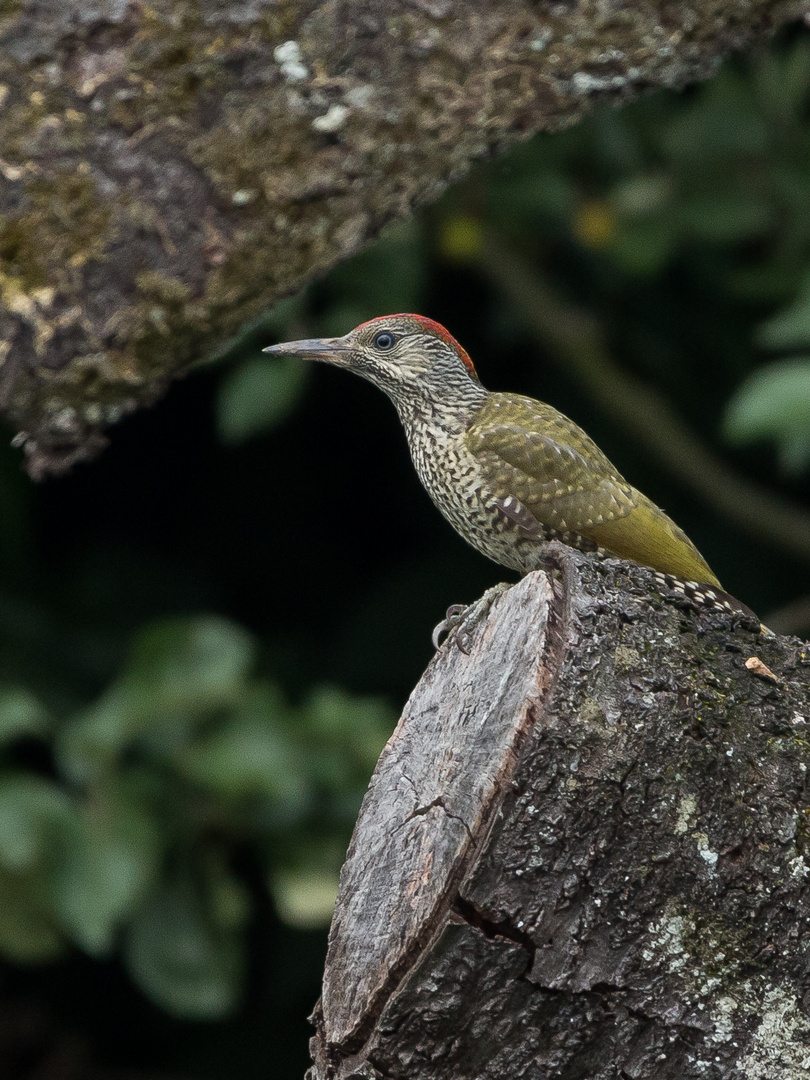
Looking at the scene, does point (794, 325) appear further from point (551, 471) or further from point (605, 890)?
point (605, 890)

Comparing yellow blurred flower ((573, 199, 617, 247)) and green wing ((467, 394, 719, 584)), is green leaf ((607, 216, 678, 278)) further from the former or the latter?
green wing ((467, 394, 719, 584))

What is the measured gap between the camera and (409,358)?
3.44m

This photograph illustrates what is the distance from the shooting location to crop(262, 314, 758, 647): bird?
2986 mm

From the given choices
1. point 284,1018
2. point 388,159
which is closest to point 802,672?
point 388,159

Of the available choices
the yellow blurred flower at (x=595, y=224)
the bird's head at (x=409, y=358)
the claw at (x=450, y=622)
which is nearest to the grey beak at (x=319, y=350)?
the bird's head at (x=409, y=358)

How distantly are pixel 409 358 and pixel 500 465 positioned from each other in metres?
0.48

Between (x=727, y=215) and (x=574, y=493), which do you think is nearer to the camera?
(x=574, y=493)

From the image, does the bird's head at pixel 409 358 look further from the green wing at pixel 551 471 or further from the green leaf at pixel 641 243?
the green leaf at pixel 641 243

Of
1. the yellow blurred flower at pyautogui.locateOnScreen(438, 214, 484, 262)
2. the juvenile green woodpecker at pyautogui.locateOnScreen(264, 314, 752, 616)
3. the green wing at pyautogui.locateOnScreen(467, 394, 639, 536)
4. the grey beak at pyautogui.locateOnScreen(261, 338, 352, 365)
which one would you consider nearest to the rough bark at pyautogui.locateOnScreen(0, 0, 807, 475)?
the grey beak at pyautogui.locateOnScreen(261, 338, 352, 365)

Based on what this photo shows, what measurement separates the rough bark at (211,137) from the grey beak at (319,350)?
299 mm

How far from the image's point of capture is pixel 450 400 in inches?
134

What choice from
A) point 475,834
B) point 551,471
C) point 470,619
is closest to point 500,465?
point 551,471

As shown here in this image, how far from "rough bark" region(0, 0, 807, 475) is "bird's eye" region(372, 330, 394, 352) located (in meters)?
0.50

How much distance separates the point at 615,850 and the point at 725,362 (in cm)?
387
